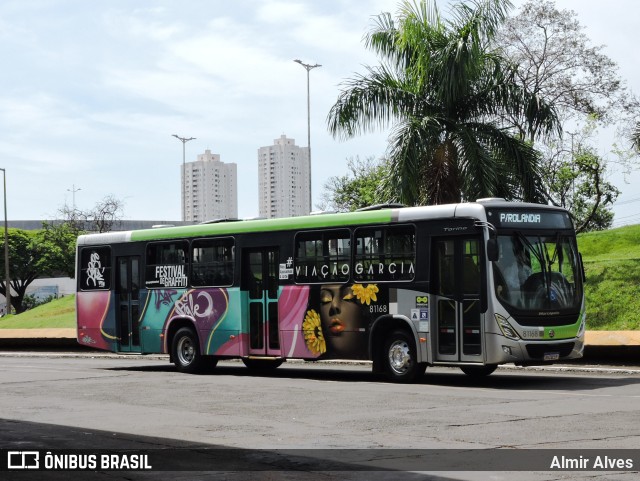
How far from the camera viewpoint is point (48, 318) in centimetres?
4838

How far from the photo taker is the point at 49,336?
37.3 m

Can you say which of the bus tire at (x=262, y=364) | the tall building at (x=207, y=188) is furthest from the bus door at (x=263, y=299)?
the tall building at (x=207, y=188)

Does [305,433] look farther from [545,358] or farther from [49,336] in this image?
[49,336]

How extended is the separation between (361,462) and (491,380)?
1031 cm

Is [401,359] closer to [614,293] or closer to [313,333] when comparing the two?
[313,333]

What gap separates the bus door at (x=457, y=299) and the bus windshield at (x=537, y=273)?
0.47 m

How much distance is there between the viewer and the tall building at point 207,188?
138 m

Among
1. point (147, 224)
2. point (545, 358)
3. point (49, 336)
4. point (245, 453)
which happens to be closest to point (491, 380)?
point (545, 358)

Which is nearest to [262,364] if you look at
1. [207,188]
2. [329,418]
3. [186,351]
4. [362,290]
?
[186,351]

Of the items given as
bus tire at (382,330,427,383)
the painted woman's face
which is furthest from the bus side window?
bus tire at (382,330,427,383)

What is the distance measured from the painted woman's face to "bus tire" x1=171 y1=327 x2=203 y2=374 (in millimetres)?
3802

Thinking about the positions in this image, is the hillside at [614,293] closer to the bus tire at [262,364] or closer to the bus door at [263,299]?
the bus tire at [262,364]

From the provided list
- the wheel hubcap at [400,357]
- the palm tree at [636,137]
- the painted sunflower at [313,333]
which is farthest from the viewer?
the palm tree at [636,137]

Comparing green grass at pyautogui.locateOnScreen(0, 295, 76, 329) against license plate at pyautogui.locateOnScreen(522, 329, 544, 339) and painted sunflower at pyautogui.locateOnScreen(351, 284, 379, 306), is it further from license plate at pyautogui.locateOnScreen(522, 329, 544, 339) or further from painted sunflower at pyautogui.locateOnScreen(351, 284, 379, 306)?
license plate at pyautogui.locateOnScreen(522, 329, 544, 339)
